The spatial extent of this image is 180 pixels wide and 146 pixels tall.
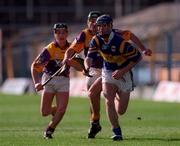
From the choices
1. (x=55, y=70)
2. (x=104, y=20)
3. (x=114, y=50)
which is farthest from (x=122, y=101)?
(x=104, y=20)

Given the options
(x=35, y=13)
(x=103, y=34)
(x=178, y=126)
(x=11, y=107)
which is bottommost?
(x=35, y=13)

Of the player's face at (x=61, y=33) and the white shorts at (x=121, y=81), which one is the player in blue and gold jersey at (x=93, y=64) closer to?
the player's face at (x=61, y=33)

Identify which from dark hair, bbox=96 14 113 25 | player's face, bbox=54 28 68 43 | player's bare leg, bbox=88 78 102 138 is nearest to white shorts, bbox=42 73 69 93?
player's bare leg, bbox=88 78 102 138

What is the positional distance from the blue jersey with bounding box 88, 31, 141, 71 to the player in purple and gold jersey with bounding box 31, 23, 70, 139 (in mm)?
872

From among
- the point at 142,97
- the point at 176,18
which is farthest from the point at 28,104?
the point at 176,18

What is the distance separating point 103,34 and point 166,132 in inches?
130

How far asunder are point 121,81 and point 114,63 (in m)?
0.36

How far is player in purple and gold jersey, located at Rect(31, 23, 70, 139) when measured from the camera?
17516 millimetres

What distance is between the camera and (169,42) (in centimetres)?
3847

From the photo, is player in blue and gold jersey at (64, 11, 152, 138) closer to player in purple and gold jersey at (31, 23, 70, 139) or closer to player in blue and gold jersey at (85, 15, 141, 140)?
player in purple and gold jersey at (31, 23, 70, 139)

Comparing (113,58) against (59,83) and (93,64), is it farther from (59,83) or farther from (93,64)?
(59,83)

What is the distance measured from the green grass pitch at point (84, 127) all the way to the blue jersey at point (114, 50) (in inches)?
54.5

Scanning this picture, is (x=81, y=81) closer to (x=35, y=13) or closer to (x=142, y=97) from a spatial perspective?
(x=142, y=97)

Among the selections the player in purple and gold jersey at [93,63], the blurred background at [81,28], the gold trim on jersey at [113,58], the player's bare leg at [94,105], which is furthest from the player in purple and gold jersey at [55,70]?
the blurred background at [81,28]
